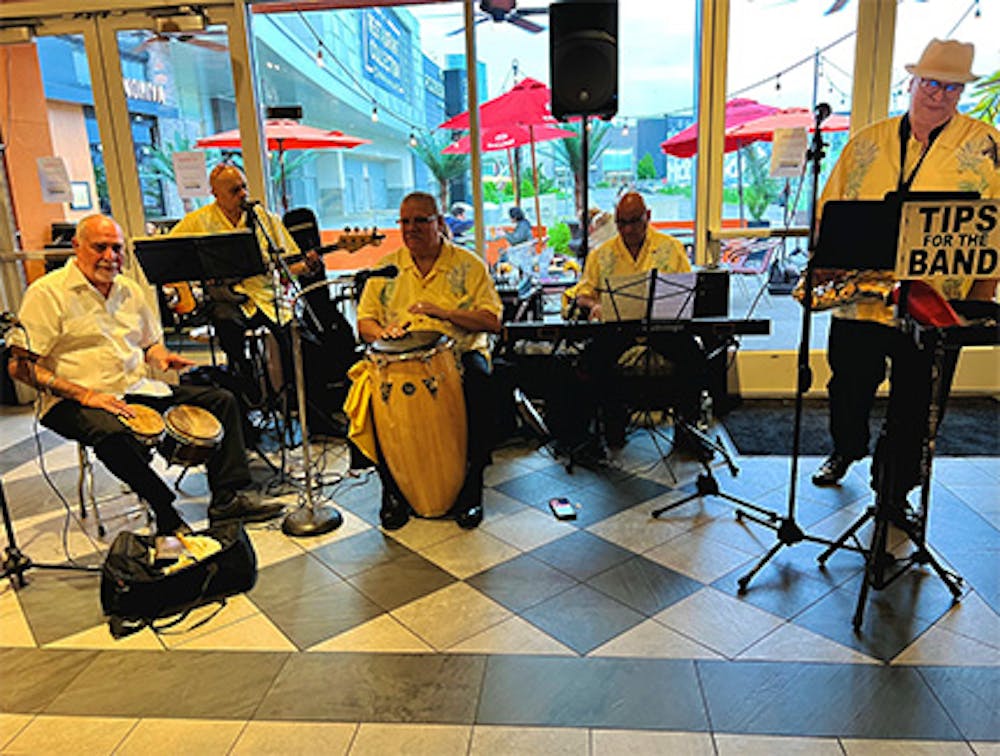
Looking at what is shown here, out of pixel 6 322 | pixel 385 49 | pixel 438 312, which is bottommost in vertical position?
pixel 438 312

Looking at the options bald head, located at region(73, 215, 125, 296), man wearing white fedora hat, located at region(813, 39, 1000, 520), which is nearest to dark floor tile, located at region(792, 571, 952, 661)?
man wearing white fedora hat, located at region(813, 39, 1000, 520)

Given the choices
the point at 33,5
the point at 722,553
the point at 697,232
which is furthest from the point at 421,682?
the point at 33,5

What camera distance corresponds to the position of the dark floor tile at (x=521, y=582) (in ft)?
7.70

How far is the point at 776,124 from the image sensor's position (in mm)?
4160

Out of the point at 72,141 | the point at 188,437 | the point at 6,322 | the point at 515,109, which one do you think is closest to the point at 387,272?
the point at 188,437

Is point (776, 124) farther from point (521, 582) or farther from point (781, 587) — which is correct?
point (521, 582)

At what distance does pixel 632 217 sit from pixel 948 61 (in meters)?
1.32

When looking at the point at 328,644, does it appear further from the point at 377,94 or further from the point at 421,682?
the point at 377,94

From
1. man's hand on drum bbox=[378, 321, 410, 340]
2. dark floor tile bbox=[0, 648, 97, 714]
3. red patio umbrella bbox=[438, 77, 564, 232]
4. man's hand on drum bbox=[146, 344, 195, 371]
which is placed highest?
red patio umbrella bbox=[438, 77, 564, 232]

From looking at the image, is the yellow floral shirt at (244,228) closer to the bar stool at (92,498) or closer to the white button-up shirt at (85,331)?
the white button-up shirt at (85,331)

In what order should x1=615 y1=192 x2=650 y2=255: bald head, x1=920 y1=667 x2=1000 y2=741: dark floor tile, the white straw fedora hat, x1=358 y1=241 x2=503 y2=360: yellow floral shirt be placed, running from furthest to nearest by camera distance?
1. x1=615 y1=192 x2=650 y2=255: bald head
2. x1=358 y1=241 x2=503 y2=360: yellow floral shirt
3. the white straw fedora hat
4. x1=920 y1=667 x2=1000 y2=741: dark floor tile

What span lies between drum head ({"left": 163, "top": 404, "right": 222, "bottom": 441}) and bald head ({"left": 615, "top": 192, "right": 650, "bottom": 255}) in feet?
6.50

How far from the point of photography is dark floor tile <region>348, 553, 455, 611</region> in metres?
2.40

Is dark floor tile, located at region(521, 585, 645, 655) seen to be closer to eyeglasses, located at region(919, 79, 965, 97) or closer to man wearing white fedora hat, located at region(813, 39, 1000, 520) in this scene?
man wearing white fedora hat, located at region(813, 39, 1000, 520)
